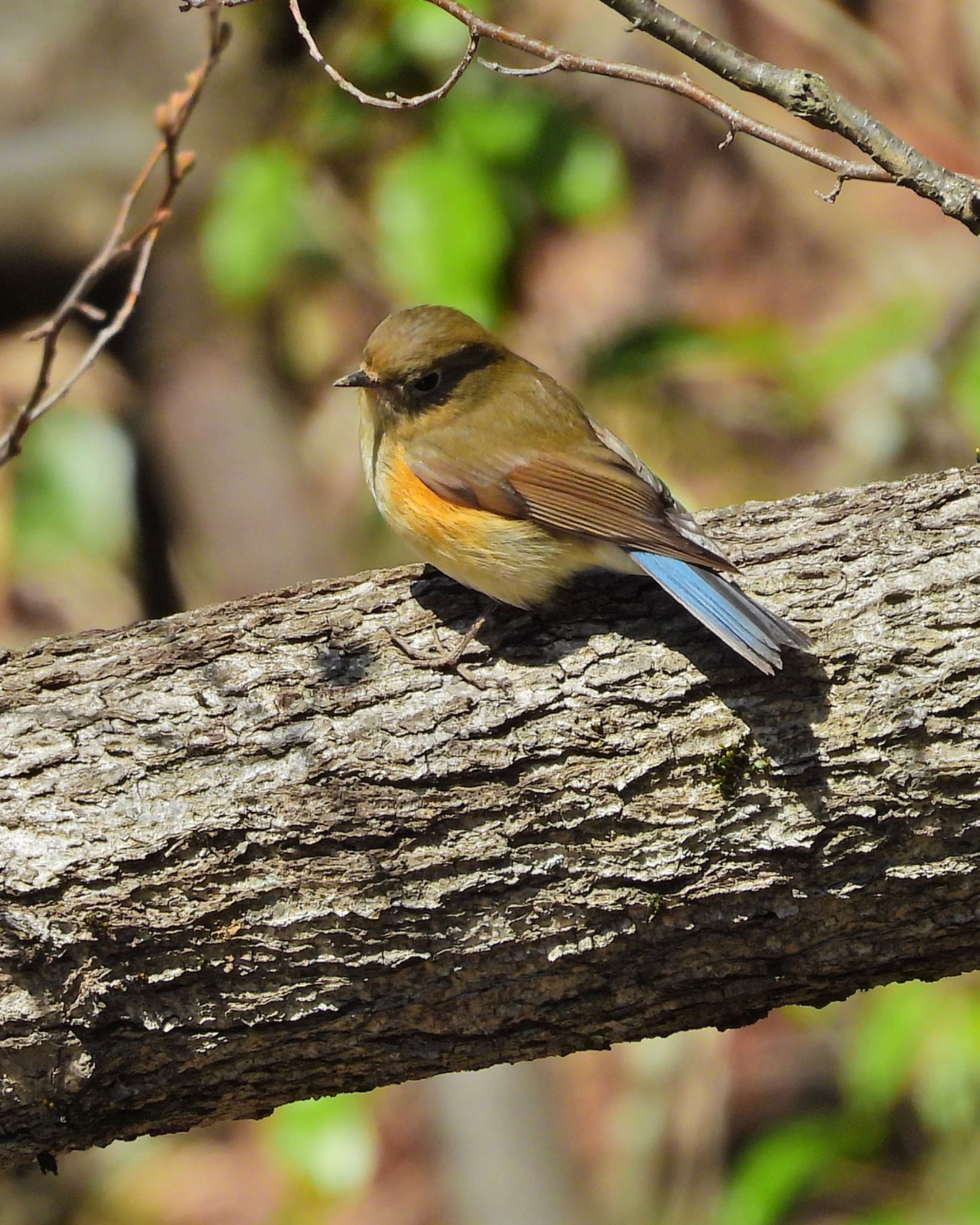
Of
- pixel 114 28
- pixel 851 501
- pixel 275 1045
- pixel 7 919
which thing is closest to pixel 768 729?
pixel 851 501

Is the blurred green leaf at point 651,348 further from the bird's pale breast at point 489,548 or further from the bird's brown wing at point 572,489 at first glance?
the bird's pale breast at point 489,548

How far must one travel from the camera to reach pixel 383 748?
285 cm

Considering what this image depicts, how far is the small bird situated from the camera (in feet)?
10.3

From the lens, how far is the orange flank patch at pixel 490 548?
3.33 m

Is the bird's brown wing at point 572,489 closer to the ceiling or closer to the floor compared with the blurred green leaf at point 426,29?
closer to the floor

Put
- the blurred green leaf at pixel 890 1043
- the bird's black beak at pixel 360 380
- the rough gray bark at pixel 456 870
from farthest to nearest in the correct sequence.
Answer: the blurred green leaf at pixel 890 1043
the bird's black beak at pixel 360 380
the rough gray bark at pixel 456 870

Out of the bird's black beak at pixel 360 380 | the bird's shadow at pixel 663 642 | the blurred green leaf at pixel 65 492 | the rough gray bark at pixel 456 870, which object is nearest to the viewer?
the rough gray bark at pixel 456 870

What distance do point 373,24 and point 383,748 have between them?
2997 millimetres

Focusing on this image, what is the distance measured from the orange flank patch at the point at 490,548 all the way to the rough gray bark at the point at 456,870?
46 cm

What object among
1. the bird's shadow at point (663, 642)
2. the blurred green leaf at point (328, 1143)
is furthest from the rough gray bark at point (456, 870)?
the blurred green leaf at point (328, 1143)

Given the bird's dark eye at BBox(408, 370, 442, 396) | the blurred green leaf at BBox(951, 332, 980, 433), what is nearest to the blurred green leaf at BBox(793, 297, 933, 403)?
the blurred green leaf at BBox(951, 332, 980, 433)

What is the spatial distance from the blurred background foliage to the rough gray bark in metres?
1.83

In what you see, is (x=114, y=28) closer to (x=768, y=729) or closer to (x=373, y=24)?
(x=373, y=24)

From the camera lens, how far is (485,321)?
453 cm
